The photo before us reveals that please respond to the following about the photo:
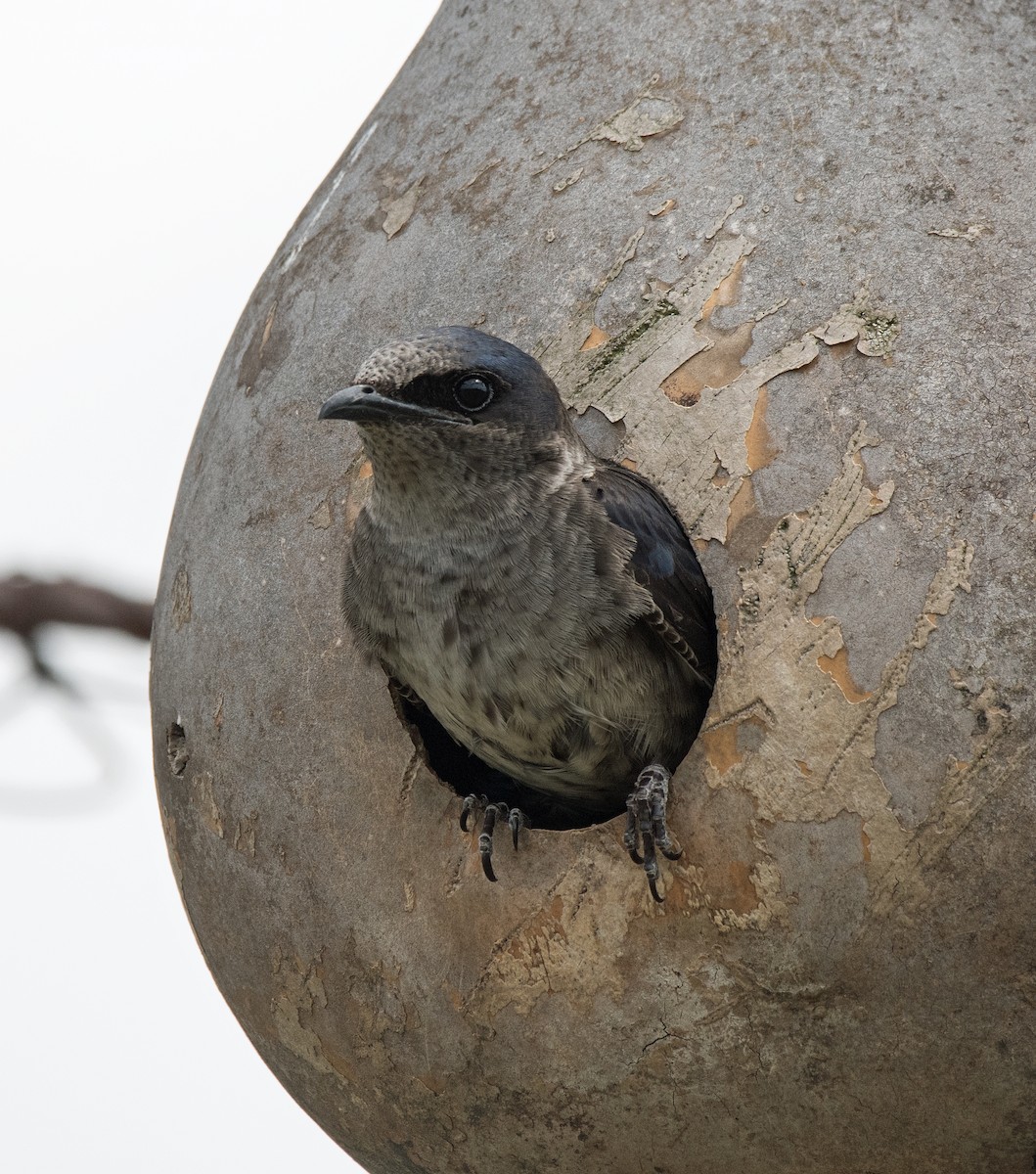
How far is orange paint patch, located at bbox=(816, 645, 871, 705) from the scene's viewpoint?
337cm

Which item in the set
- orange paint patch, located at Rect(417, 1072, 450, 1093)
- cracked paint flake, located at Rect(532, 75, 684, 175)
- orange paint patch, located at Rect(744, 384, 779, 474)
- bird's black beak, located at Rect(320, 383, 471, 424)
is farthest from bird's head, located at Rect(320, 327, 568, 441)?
orange paint patch, located at Rect(417, 1072, 450, 1093)

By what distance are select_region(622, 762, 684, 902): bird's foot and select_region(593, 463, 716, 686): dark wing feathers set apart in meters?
0.36

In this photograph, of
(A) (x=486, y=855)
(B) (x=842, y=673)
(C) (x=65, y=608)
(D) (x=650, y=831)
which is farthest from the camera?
(C) (x=65, y=608)

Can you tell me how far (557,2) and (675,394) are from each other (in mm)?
1162

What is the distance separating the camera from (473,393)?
12.3 feet

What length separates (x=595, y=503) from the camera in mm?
3777

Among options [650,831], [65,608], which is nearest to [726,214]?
[650,831]

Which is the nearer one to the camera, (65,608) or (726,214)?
(726,214)

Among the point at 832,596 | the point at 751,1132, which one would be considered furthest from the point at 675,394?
the point at 751,1132

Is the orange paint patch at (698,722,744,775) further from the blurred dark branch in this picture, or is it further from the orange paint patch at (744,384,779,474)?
the blurred dark branch

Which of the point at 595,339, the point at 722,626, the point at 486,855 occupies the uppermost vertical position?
the point at 595,339

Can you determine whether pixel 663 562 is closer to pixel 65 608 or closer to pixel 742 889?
pixel 742 889

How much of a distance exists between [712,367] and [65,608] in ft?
13.8

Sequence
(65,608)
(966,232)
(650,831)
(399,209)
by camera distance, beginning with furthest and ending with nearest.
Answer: (65,608)
(399,209)
(966,232)
(650,831)
